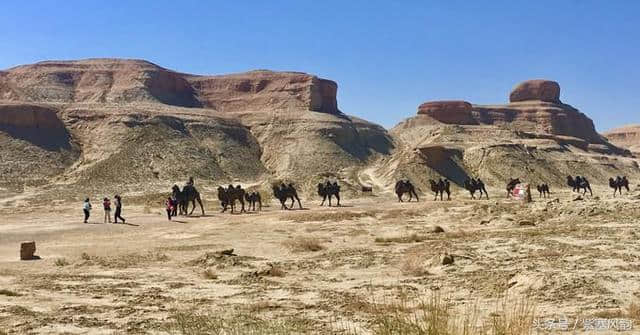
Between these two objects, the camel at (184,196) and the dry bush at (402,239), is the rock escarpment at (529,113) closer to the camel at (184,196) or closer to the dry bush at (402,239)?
the camel at (184,196)

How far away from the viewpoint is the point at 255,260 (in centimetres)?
1606

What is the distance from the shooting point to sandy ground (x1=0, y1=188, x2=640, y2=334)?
9289mm

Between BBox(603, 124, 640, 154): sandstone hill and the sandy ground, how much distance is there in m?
147

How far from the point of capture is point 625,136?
156500 millimetres

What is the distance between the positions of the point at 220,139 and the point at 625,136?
128932 millimetres

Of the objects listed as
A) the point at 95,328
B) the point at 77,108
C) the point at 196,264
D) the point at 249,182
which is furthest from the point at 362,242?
the point at 77,108

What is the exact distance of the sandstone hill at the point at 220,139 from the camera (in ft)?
185

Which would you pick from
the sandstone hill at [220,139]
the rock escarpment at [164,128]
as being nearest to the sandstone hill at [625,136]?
the sandstone hill at [220,139]

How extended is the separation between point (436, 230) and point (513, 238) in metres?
5.10

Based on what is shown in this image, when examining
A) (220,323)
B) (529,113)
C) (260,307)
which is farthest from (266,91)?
(220,323)

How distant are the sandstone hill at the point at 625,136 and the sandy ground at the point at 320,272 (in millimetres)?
146551

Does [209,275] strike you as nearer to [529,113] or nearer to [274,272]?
[274,272]

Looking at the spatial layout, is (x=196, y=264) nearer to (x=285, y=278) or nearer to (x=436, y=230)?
(x=285, y=278)

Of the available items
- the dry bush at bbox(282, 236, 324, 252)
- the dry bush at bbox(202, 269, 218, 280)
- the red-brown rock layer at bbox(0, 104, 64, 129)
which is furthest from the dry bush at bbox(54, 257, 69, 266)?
the red-brown rock layer at bbox(0, 104, 64, 129)
